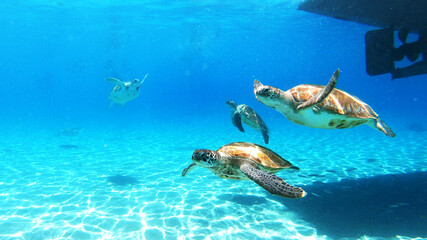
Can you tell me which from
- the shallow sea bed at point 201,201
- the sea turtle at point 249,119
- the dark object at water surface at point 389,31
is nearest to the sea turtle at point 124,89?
the shallow sea bed at point 201,201

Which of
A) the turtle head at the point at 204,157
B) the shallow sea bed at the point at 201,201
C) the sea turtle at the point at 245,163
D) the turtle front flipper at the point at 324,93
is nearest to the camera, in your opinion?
the sea turtle at the point at 245,163

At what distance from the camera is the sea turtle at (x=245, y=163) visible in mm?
2982

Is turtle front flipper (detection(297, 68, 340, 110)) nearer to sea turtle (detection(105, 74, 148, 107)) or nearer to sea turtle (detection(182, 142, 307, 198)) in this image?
sea turtle (detection(182, 142, 307, 198))

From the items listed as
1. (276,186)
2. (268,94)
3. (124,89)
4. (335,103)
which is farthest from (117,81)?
(276,186)

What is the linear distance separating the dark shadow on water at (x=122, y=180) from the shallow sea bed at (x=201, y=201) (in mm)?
40

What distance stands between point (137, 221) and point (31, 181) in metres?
6.67

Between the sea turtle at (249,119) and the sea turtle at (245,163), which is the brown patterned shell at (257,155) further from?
the sea turtle at (249,119)

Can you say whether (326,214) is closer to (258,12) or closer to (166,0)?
(166,0)

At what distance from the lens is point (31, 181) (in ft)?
33.3

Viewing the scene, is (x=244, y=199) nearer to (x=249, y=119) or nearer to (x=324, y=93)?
(x=249, y=119)

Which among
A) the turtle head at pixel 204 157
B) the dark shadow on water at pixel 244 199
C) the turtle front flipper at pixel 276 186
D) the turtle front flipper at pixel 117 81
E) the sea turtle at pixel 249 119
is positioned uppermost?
the turtle front flipper at pixel 117 81

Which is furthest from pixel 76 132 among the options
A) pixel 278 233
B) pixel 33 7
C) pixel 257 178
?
pixel 257 178

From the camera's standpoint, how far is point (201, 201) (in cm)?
802

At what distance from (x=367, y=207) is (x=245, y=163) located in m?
5.45
